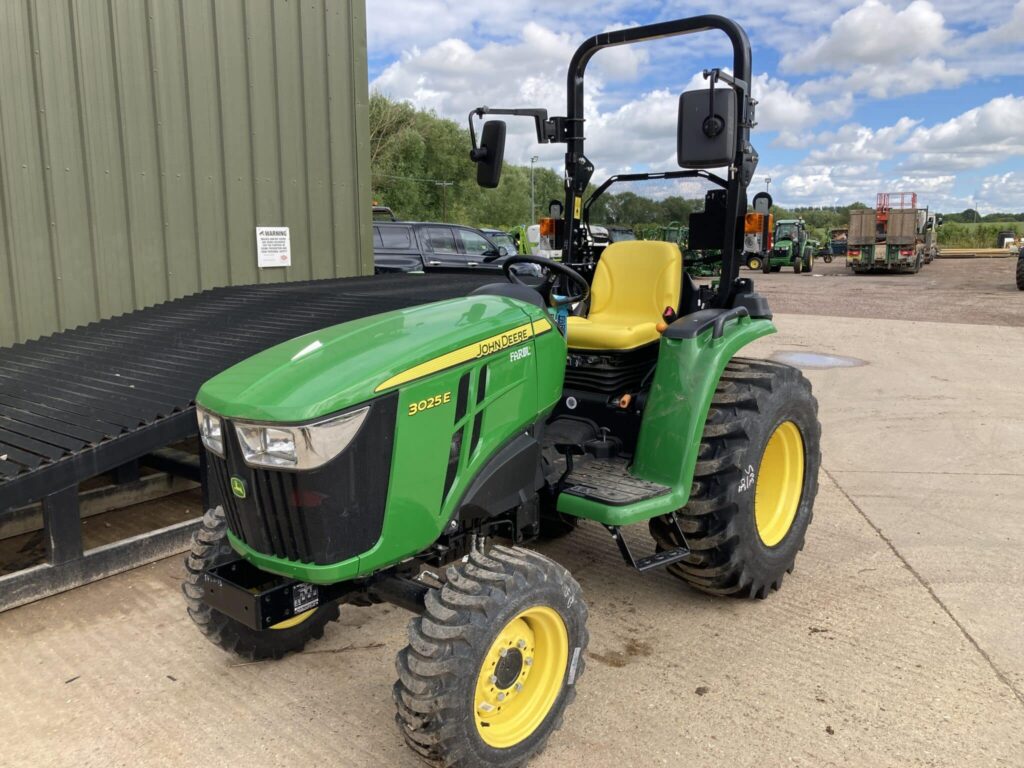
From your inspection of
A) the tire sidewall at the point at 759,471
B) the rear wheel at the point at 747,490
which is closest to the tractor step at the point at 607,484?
the rear wheel at the point at 747,490

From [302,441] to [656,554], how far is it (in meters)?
1.64

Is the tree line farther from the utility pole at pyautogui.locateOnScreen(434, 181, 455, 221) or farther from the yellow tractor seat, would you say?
the yellow tractor seat

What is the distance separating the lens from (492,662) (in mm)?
2383

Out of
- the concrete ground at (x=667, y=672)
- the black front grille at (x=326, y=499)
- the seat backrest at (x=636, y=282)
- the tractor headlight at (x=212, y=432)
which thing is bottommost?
the concrete ground at (x=667, y=672)

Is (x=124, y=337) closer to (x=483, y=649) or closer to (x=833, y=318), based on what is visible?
(x=483, y=649)

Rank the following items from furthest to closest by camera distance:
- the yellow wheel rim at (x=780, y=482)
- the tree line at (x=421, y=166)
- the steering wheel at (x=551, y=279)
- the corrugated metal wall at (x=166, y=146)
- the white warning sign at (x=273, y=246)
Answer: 1. the tree line at (x=421, y=166)
2. the white warning sign at (x=273, y=246)
3. the corrugated metal wall at (x=166, y=146)
4. the yellow wheel rim at (x=780, y=482)
5. the steering wheel at (x=551, y=279)

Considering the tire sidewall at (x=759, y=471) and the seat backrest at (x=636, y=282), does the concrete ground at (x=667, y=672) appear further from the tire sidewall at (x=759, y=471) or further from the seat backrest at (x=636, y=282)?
the seat backrest at (x=636, y=282)

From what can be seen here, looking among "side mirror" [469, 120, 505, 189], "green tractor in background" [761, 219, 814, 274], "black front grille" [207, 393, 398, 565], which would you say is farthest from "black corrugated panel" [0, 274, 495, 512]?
"green tractor in background" [761, 219, 814, 274]

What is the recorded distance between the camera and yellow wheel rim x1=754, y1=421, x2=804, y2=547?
3.74 m

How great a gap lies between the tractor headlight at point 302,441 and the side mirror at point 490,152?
5.60 ft

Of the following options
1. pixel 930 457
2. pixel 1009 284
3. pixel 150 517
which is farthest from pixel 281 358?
pixel 1009 284

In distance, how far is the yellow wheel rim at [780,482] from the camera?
12.3 feet

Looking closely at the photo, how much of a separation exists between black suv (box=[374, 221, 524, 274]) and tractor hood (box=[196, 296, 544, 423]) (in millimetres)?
8462

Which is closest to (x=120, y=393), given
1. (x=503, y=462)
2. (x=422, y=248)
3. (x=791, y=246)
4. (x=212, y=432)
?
(x=212, y=432)
